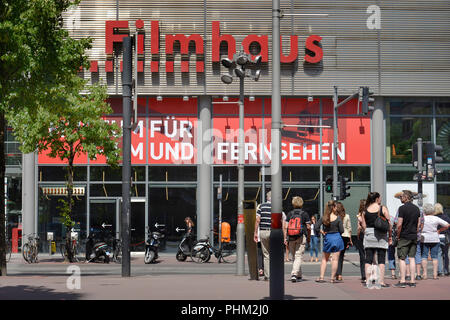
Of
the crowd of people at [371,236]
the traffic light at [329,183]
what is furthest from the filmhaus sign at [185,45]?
the crowd of people at [371,236]

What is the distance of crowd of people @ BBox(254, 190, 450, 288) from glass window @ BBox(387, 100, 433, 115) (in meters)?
13.1

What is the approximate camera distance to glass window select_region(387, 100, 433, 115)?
30.6 metres

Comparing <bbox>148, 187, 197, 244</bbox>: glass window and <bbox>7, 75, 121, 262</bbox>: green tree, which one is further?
<bbox>148, 187, 197, 244</bbox>: glass window

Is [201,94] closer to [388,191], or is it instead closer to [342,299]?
[388,191]

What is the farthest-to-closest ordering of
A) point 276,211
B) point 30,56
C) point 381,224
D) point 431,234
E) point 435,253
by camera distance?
point 435,253 → point 431,234 → point 30,56 → point 381,224 → point 276,211

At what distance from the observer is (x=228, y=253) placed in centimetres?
2494

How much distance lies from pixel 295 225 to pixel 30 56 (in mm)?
7002

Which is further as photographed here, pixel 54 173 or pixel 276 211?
pixel 54 173

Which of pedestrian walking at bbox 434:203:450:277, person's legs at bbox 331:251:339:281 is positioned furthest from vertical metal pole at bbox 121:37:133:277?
pedestrian walking at bbox 434:203:450:277

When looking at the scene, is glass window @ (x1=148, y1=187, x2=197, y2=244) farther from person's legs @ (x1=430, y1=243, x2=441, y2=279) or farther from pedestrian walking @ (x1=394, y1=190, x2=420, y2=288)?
pedestrian walking @ (x1=394, y1=190, x2=420, y2=288)

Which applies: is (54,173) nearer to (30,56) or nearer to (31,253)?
(31,253)

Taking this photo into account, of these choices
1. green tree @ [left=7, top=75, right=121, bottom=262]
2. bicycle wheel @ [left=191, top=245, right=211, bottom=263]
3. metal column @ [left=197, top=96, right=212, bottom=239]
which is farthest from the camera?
metal column @ [left=197, top=96, right=212, bottom=239]

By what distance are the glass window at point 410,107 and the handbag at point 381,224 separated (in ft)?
58.2

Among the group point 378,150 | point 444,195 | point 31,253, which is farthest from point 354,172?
point 31,253
